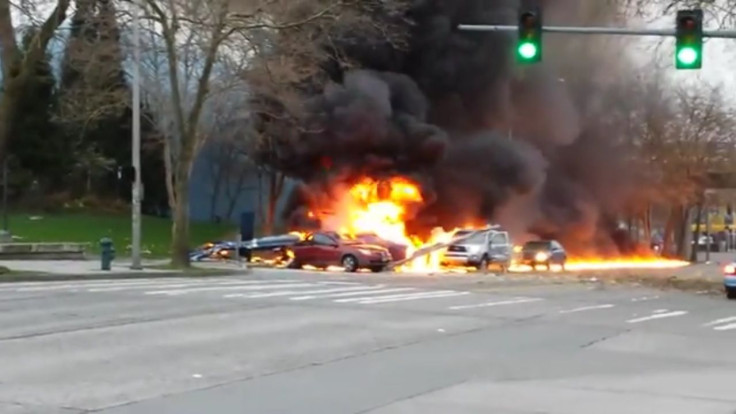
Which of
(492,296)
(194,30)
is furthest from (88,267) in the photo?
(492,296)

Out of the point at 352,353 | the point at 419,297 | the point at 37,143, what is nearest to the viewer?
the point at 352,353

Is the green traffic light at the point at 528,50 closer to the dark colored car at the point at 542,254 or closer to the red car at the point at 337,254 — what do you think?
the red car at the point at 337,254

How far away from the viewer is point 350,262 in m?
42.8

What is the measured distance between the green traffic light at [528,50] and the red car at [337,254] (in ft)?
74.2

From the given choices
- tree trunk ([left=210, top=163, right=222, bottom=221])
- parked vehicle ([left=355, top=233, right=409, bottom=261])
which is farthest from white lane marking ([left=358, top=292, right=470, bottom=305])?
tree trunk ([left=210, top=163, right=222, bottom=221])

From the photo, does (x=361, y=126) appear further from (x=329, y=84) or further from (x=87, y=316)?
(x=87, y=316)

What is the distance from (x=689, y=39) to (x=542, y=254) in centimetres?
3174

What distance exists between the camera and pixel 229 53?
3916 cm

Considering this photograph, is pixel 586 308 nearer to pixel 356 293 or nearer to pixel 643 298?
pixel 643 298

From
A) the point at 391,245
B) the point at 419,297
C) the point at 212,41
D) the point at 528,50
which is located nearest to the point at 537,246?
the point at 391,245

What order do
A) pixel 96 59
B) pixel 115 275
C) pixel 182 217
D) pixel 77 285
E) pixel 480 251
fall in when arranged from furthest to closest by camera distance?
pixel 480 251
pixel 96 59
pixel 182 217
pixel 115 275
pixel 77 285

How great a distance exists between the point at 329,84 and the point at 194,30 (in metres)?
17.2

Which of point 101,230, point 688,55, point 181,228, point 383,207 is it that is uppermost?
point 688,55

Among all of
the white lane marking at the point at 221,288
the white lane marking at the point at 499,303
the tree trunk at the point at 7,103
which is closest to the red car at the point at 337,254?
the white lane marking at the point at 221,288
